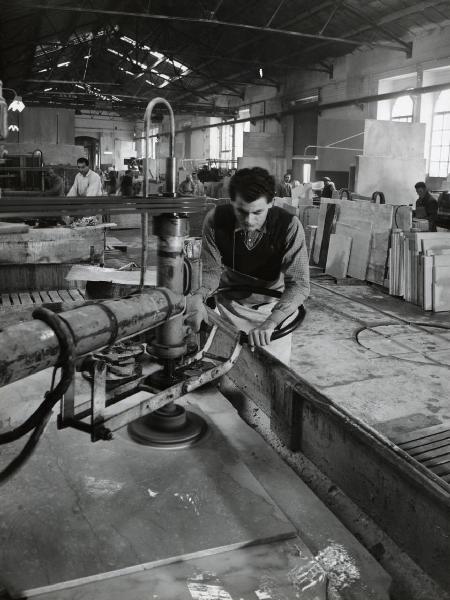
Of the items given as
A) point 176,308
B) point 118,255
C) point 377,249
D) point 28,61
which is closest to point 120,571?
point 176,308

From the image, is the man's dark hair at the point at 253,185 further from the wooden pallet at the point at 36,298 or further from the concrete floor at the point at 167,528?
the wooden pallet at the point at 36,298

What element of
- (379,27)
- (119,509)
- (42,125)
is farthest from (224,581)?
(42,125)

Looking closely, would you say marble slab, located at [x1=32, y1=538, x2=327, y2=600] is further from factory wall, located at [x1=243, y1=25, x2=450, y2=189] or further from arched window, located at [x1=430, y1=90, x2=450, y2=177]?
factory wall, located at [x1=243, y1=25, x2=450, y2=189]

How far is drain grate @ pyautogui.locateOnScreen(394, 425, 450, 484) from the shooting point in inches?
105

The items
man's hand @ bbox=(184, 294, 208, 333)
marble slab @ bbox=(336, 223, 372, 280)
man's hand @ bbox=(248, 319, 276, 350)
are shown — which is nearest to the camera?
man's hand @ bbox=(248, 319, 276, 350)

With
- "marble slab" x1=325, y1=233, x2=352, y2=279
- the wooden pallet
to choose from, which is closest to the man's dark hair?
the wooden pallet

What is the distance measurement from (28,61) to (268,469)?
50.1ft

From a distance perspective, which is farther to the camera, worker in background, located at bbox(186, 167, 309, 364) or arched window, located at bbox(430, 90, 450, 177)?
arched window, located at bbox(430, 90, 450, 177)

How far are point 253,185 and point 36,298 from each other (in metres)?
3.46

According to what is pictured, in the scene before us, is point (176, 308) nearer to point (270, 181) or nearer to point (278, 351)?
point (270, 181)

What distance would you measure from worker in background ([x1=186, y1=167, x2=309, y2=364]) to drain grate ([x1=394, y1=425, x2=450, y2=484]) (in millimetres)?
911

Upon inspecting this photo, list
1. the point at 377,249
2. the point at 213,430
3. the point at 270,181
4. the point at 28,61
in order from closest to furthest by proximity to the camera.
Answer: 1. the point at 270,181
2. the point at 213,430
3. the point at 377,249
4. the point at 28,61

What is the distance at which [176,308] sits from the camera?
2.28m

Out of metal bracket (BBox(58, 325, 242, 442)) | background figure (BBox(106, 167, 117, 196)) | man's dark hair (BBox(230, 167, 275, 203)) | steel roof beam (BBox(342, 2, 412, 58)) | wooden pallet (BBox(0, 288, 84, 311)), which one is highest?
steel roof beam (BBox(342, 2, 412, 58))
